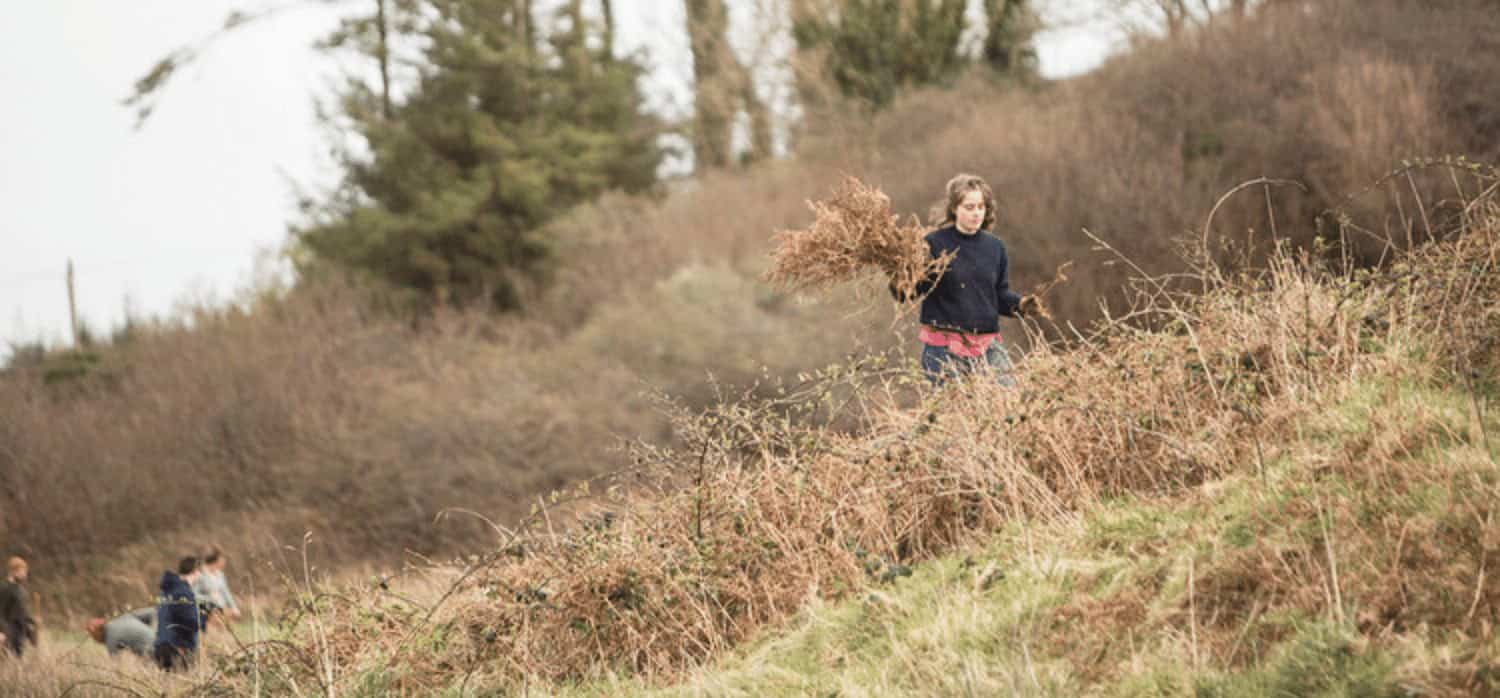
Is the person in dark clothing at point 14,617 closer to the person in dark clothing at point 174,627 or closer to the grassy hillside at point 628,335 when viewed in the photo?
the person in dark clothing at point 174,627

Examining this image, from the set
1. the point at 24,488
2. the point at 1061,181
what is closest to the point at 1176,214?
the point at 1061,181

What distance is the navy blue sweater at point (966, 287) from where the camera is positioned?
22.2ft

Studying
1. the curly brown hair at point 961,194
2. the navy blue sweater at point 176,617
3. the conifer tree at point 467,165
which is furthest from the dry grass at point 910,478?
the conifer tree at point 467,165

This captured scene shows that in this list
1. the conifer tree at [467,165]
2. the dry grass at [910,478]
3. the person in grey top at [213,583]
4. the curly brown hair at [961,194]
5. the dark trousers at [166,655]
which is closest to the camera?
the dry grass at [910,478]

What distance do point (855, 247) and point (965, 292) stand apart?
72 centimetres

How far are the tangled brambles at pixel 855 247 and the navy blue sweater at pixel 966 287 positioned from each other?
0.20 meters

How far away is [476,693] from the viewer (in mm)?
5293

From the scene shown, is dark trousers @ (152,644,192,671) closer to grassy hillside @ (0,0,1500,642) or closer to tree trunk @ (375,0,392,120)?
grassy hillside @ (0,0,1500,642)

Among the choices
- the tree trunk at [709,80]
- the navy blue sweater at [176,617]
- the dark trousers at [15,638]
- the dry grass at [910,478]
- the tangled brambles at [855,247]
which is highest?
the tree trunk at [709,80]

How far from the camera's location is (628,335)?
1716cm

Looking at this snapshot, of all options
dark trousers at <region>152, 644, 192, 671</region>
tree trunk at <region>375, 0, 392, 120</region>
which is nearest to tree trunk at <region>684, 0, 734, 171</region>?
tree trunk at <region>375, 0, 392, 120</region>

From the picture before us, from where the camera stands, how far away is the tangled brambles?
252 inches

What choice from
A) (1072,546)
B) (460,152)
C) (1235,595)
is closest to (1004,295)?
(1072,546)

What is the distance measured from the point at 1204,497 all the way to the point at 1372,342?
4.94 feet
